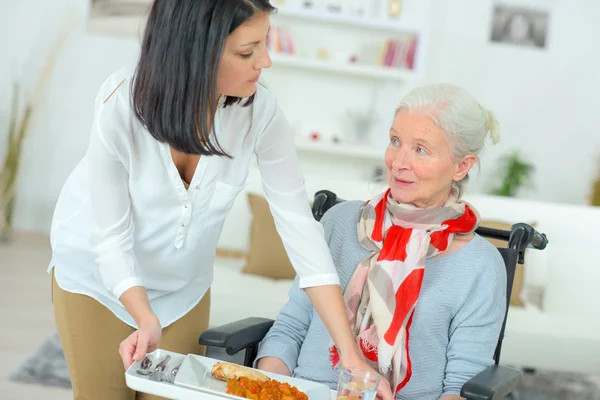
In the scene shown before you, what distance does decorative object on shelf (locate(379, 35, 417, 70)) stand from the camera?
211 inches

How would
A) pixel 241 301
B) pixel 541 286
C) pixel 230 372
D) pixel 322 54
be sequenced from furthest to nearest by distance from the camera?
pixel 322 54 < pixel 541 286 < pixel 241 301 < pixel 230 372

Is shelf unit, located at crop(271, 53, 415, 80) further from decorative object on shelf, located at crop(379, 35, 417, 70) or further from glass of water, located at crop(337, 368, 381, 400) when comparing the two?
glass of water, located at crop(337, 368, 381, 400)

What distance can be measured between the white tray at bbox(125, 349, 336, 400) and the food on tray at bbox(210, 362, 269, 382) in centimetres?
1

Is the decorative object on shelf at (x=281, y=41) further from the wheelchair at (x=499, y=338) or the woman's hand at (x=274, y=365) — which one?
the woman's hand at (x=274, y=365)

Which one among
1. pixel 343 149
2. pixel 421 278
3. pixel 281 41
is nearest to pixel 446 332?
pixel 421 278

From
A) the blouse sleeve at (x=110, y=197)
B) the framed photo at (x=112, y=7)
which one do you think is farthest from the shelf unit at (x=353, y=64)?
the blouse sleeve at (x=110, y=197)

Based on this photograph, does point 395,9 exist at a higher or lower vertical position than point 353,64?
higher

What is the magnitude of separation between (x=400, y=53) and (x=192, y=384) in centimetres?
433

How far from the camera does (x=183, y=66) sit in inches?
54.3

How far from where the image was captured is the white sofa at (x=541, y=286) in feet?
10.6

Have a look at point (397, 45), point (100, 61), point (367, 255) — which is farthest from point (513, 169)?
point (367, 255)

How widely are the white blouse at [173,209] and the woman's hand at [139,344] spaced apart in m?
0.17

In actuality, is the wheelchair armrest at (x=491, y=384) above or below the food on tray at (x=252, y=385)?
below

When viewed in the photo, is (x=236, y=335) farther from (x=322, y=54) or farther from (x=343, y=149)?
(x=322, y=54)
